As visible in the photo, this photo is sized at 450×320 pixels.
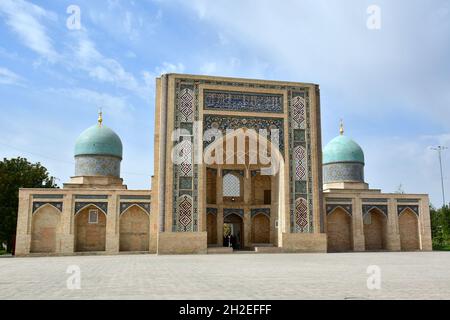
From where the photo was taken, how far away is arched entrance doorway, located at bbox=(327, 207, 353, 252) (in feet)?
72.7

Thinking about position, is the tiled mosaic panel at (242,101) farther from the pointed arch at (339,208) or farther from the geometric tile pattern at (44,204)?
the geometric tile pattern at (44,204)

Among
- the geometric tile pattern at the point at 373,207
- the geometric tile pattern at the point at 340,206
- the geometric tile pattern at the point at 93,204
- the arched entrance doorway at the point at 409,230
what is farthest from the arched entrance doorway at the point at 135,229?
the arched entrance doorway at the point at 409,230

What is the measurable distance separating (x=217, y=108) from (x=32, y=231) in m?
9.36

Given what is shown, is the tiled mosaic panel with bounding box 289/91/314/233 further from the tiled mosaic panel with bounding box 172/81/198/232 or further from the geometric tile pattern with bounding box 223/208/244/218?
the tiled mosaic panel with bounding box 172/81/198/232

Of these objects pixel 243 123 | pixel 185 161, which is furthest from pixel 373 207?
pixel 185 161

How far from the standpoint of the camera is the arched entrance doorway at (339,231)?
2216 centimetres

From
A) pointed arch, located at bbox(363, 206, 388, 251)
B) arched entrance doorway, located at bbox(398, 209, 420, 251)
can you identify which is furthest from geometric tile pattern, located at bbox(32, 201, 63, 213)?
arched entrance doorway, located at bbox(398, 209, 420, 251)

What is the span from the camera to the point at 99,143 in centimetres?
2330

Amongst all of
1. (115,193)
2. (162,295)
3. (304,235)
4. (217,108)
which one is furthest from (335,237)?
(162,295)

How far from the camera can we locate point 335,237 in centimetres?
2219

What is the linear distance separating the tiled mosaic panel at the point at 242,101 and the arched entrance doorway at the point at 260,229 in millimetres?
5492

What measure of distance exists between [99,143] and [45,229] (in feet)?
18.3
